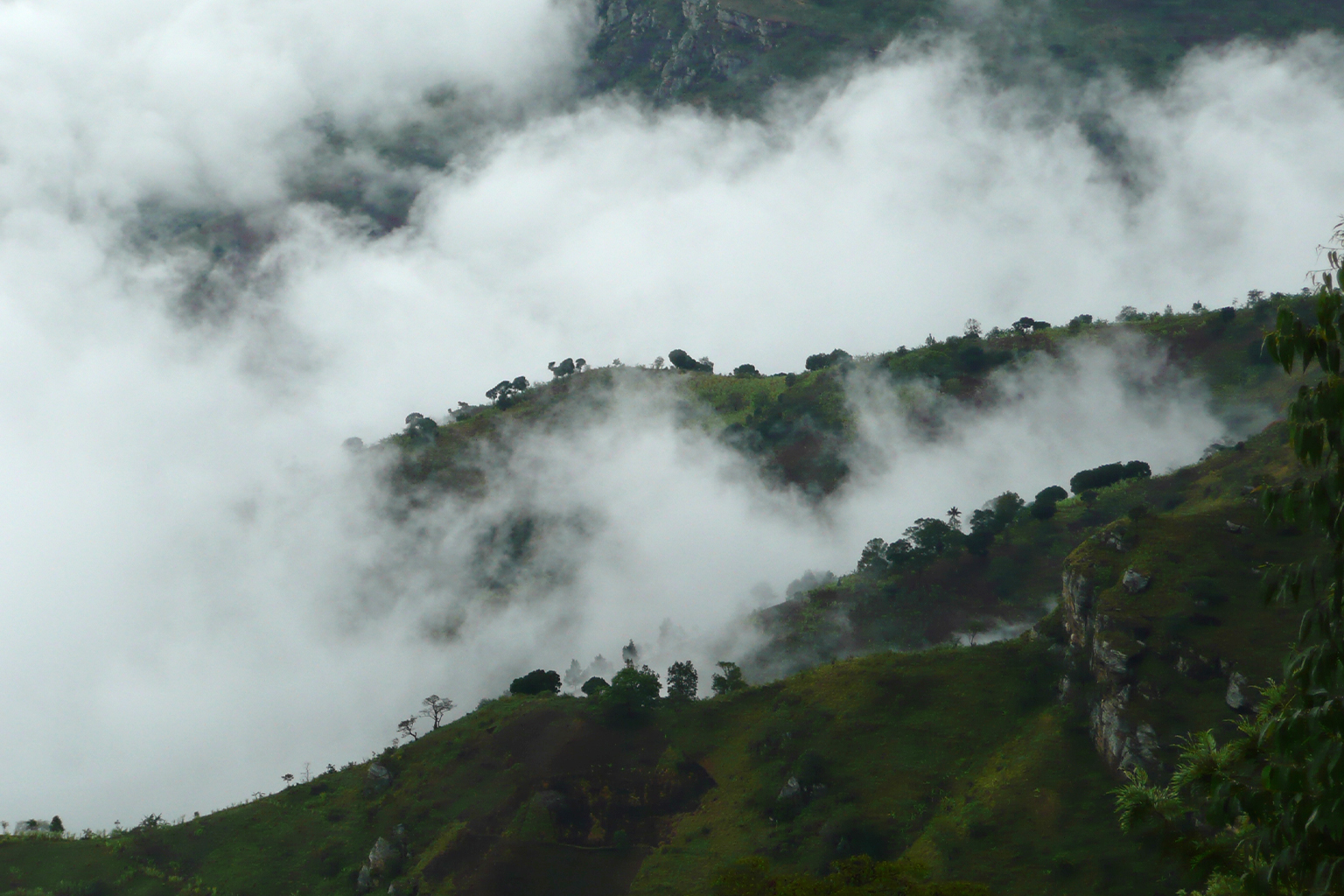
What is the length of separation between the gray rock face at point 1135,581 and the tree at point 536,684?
231 ft

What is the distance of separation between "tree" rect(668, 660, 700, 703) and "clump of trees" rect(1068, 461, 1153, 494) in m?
76.8

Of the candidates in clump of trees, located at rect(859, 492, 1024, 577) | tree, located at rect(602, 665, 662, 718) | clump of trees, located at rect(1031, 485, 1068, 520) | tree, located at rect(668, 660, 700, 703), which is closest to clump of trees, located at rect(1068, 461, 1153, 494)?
clump of trees, located at rect(1031, 485, 1068, 520)

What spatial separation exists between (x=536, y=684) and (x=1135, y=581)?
73.9 m

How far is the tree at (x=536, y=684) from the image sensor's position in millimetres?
136375

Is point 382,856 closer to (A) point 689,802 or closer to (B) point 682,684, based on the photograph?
(A) point 689,802

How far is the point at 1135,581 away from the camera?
104750 millimetres

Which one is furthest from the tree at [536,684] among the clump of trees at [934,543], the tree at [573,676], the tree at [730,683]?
the clump of trees at [934,543]

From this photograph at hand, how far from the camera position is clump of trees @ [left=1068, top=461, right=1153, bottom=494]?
16512 cm

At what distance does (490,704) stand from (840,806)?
50244 millimetres

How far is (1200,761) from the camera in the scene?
20.4 meters

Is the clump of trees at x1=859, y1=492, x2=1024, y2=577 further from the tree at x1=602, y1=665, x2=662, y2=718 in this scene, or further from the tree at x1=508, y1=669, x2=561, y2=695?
the tree at x1=508, y1=669, x2=561, y2=695

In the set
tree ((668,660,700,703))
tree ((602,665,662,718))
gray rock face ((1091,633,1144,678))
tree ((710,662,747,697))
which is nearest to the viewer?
gray rock face ((1091,633,1144,678))

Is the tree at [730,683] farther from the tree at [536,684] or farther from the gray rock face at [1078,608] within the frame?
the gray rock face at [1078,608]

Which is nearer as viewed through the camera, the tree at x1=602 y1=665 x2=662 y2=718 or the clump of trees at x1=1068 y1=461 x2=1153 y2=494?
the tree at x1=602 y1=665 x2=662 y2=718
